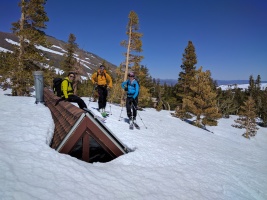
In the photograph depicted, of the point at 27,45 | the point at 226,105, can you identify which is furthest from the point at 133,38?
the point at 226,105

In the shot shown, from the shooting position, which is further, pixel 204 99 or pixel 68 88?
pixel 204 99

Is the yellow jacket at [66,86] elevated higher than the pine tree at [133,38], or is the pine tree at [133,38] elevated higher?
the pine tree at [133,38]

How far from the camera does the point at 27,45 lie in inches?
800

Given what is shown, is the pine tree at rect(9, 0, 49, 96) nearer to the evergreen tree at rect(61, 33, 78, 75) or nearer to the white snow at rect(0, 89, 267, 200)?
the white snow at rect(0, 89, 267, 200)

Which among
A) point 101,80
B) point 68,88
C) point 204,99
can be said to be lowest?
point 204,99

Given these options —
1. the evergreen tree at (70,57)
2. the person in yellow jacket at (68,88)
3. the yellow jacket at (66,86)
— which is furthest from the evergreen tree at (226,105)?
the yellow jacket at (66,86)

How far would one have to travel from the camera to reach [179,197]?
191 inches

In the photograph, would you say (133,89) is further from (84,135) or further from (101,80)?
(84,135)

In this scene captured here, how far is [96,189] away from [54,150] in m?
1.75

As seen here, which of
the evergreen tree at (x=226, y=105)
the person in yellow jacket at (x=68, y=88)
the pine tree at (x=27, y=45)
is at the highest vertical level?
the pine tree at (x=27, y=45)

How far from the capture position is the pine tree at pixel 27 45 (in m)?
19.4

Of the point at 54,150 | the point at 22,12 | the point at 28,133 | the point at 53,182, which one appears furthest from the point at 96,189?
the point at 22,12

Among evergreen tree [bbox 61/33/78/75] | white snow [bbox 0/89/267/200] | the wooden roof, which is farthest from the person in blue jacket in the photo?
evergreen tree [bbox 61/33/78/75]

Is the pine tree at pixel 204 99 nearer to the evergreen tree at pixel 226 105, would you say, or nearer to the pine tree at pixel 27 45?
the pine tree at pixel 27 45
